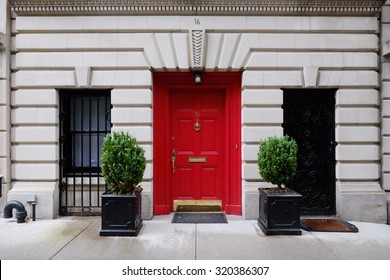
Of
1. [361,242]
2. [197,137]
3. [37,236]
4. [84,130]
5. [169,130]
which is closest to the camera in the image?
[361,242]

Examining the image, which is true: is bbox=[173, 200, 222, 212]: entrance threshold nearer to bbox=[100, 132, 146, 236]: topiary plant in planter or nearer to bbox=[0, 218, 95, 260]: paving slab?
bbox=[100, 132, 146, 236]: topiary plant in planter

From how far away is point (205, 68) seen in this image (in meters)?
7.57

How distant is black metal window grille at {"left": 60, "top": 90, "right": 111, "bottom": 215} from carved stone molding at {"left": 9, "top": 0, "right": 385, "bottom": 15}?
1990 mm

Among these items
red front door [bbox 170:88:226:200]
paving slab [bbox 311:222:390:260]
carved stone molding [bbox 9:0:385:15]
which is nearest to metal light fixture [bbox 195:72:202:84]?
red front door [bbox 170:88:226:200]

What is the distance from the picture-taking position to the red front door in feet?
27.1

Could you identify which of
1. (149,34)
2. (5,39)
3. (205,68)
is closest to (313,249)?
(205,68)

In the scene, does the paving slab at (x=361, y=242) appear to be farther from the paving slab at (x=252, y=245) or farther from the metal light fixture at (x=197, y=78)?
the metal light fixture at (x=197, y=78)

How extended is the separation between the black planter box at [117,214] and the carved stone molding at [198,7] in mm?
4438

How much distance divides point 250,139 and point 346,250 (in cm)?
311

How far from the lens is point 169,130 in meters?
8.16

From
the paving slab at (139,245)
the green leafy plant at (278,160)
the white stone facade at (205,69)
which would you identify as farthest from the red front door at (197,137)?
the green leafy plant at (278,160)

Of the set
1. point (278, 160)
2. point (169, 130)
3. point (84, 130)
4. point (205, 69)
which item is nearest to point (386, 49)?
point (278, 160)

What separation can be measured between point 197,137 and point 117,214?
9.90 ft

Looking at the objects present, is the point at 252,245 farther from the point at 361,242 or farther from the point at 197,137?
the point at 197,137
